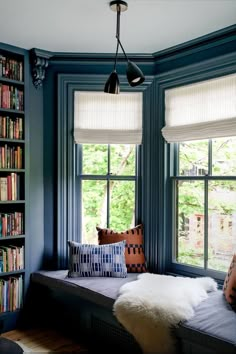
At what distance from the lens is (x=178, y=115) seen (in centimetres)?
338

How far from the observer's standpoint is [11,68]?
3.43 meters

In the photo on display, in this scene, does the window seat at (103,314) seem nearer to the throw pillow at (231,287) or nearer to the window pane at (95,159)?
the throw pillow at (231,287)

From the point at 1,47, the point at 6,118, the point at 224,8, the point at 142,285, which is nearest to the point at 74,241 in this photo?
the point at 142,285

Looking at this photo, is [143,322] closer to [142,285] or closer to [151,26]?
[142,285]

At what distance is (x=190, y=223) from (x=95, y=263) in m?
0.94

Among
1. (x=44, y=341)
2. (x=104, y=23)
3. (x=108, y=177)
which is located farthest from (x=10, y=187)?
(x=104, y=23)

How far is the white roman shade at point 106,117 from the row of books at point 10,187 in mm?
700

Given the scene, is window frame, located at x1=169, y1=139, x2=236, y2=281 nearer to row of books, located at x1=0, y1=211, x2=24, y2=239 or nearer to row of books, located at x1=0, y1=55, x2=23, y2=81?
row of books, located at x1=0, y1=211, x2=24, y2=239

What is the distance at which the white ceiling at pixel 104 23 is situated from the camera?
2562mm

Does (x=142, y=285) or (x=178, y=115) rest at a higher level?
(x=178, y=115)

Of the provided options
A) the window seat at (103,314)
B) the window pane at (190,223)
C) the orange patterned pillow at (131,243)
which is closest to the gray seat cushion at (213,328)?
the window seat at (103,314)

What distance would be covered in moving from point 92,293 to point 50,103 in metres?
1.88

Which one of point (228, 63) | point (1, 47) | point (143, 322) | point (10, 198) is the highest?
point (1, 47)

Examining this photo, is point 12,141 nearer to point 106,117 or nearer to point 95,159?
point 95,159
